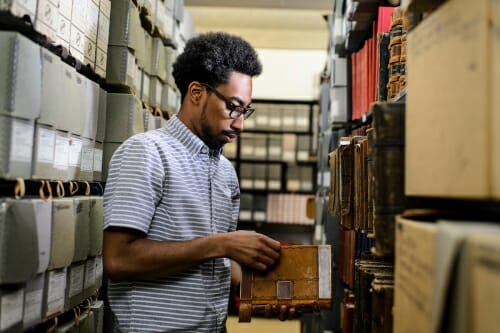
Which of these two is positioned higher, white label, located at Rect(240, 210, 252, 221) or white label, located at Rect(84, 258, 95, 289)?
white label, located at Rect(240, 210, 252, 221)

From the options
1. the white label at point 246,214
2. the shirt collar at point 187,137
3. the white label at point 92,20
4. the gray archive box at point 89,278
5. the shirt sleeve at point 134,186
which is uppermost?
the white label at point 92,20

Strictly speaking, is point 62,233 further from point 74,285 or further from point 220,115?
point 220,115

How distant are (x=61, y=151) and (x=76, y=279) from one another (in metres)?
0.40

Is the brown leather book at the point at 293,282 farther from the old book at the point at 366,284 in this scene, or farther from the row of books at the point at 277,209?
the row of books at the point at 277,209

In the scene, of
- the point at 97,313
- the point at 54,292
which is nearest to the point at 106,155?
the point at 97,313

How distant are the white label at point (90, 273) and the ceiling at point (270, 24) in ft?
12.9

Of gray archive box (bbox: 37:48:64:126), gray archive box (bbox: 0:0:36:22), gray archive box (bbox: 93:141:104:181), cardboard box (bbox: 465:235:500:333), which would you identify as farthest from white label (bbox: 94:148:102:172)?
cardboard box (bbox: 465:235:500:333)

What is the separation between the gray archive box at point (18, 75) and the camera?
43.5 inches

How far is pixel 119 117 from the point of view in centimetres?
195

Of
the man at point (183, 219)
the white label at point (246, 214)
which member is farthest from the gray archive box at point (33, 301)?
the white label at point (246, 214)

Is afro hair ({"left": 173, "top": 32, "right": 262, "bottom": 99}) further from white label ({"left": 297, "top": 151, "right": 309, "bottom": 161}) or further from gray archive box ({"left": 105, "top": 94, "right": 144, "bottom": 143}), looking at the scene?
white label ({"left": 297, "top": 151, "right": 309, "bottom": 161})

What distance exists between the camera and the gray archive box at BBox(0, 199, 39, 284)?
1.09 meters

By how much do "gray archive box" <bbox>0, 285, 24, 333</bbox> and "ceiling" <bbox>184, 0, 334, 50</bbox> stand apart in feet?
14.4

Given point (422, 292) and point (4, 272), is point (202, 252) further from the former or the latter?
point (422, 292)
